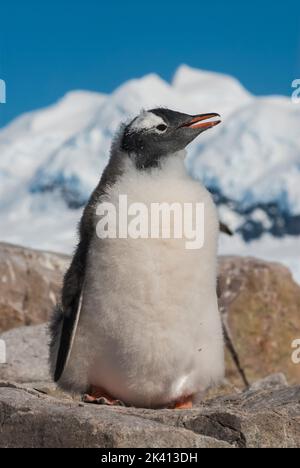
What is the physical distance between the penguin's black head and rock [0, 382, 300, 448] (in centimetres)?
170

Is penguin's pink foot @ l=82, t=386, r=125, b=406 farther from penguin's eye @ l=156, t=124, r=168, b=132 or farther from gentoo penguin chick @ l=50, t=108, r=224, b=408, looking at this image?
penguin's eye @ l=156, t=124, r=168, b=132

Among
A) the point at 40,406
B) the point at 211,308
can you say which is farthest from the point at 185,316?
the point at 40,406

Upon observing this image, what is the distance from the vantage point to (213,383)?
6.29 m

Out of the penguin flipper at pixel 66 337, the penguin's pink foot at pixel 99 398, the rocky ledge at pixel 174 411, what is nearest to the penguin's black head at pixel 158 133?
the penguin flipper at pixel 66 337

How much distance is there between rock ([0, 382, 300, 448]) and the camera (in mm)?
4684

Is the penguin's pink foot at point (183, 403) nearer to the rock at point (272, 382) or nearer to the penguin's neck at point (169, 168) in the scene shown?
the penguin's neck at point (169, 168)

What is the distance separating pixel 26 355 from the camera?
964 cm

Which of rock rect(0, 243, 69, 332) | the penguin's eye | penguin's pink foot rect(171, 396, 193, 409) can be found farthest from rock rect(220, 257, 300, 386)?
the penguin's eye

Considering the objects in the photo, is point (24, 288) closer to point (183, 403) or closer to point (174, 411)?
point (183, 403)

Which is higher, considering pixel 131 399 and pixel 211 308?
pixel 211 308

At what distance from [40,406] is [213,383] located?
163 centimetres

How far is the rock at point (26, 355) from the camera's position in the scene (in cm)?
920

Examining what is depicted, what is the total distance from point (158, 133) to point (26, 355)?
413cm
